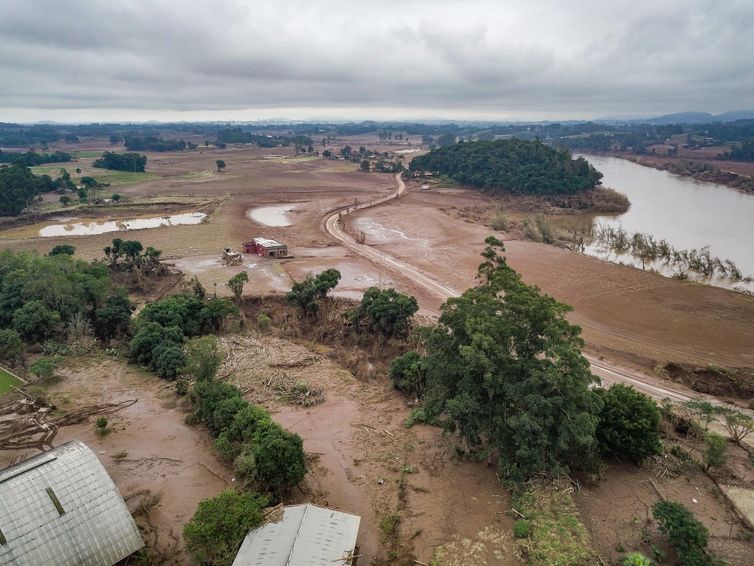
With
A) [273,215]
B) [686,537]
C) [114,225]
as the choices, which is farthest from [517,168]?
[686,537]

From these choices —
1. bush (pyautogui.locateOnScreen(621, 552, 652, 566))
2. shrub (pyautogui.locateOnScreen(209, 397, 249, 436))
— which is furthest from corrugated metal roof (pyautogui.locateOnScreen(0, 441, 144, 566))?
bush (pyautogui.locateOnScreen(621, 552, 652, 566))

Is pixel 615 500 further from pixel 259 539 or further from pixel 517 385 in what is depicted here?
pixel 259 539

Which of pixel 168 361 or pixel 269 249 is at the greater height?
pixel 269 249

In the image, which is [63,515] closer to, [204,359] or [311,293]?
[204,359]

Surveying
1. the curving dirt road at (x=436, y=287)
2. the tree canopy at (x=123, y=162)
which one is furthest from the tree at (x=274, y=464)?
the tree canopy at (x=123, y=162)

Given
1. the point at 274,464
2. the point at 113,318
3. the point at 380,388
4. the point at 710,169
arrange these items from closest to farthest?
the point at 274,464 < the point at 380,388 < the point at 113,318 < the point at 710,169

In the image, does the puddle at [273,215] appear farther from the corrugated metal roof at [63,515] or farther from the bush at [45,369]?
the corrugated metal roof at [63,515]

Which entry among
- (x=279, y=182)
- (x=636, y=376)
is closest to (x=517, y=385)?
(x=636, y=376)
